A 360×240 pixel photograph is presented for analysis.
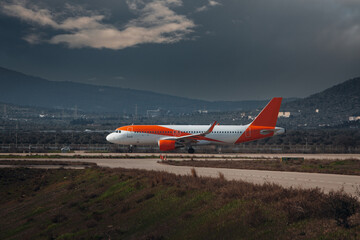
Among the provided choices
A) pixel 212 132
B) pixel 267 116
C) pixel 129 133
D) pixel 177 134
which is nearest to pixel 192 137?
pixel 177 134

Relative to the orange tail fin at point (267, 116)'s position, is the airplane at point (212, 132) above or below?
below

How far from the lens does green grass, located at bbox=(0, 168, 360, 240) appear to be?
994 centimetres

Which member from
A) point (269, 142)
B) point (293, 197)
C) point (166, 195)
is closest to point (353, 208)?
point (293, 197)

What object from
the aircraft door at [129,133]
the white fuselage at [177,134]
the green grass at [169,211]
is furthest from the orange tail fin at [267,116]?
the green grass at [169,211]

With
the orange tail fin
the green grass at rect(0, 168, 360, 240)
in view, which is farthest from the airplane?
the green grass at rect(0, 168, 360, 240)

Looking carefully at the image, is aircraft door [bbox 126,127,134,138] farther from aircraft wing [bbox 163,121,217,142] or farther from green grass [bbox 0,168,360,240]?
green grass [bbox 0,168,360,240]

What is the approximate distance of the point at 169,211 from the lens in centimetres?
1379

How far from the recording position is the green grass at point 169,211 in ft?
32.6

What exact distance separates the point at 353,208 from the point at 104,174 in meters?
19.2

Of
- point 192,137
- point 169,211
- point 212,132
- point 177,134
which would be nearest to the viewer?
point 169,211

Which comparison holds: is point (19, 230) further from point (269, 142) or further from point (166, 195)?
point (269, 142)

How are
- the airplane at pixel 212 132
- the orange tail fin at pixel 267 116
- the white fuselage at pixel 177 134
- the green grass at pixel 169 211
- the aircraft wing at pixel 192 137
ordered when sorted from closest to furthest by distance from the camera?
1. the green grass at pixel 169 211
2. the aircraft wing at pixel 192 137
3. the airplane at pixel 212 132
4. the white fuselage at pixel 177 134
5. the orange tail fin at pixel 267 116

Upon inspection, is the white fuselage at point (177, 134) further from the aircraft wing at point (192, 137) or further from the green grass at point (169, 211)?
the green grass at point (169, 211)

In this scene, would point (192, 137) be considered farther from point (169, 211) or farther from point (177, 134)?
point (169, 211)
